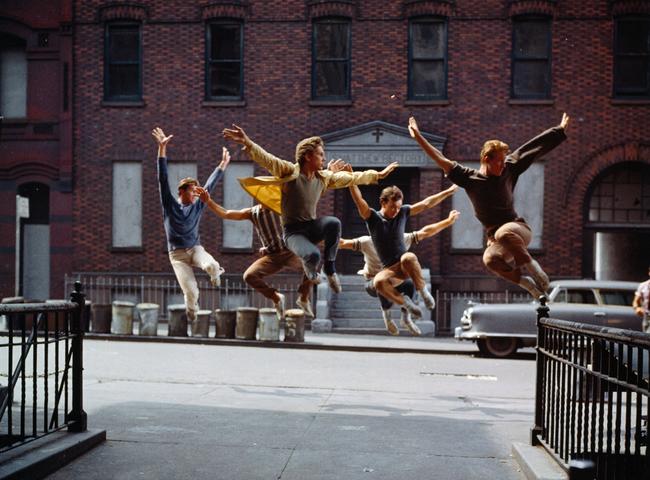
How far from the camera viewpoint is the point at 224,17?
59.7 ft

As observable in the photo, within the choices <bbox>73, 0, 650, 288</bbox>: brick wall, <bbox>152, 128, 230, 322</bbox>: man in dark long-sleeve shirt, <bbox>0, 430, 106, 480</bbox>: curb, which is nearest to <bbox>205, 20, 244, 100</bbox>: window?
<bbox>73, 0, 650, 288</bbox>: brick wall

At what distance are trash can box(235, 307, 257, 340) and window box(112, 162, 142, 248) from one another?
3786 mm

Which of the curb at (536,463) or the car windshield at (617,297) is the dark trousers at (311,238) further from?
the car windshield at (617,297)

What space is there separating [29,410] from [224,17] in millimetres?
11261

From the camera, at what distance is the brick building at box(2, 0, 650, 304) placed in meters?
16.8

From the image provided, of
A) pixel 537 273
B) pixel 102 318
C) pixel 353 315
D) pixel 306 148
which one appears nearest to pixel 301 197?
pixel 306 148

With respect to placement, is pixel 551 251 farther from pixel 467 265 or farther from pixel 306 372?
pixel 306 372

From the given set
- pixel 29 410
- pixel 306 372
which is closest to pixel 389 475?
pixel 29 410

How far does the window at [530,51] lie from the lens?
18.5 m

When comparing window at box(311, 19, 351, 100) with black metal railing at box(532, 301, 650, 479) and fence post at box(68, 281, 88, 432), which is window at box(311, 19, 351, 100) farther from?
black metal railing at box(532, 301, 650, 479)

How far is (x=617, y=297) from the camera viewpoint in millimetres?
16234

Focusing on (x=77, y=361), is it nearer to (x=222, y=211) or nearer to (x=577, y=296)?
(x=222, y=211)

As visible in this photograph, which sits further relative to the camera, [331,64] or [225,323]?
[225,323]

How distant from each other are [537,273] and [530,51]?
1469 cm
